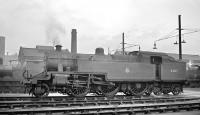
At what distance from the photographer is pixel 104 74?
1398 cm

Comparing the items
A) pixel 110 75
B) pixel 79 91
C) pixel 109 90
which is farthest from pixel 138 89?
pixel 79 91

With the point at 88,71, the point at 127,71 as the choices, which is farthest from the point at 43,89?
the point at 127,71

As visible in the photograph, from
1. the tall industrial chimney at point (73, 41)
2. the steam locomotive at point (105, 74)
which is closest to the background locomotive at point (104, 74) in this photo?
the steam locomotive at point (105, 74)

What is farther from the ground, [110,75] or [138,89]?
[110,75]

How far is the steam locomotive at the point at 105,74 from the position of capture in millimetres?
12789

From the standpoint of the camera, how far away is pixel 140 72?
15.4 meters

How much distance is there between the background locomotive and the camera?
12789 millimetres

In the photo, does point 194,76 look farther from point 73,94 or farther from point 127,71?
point 73,94

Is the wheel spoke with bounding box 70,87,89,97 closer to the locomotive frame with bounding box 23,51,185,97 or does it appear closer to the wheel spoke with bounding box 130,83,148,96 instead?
the locomotive frame with bounding box 23,51,185,97

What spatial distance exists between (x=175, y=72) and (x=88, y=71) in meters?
7.28

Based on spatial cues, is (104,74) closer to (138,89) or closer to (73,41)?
(138,89)

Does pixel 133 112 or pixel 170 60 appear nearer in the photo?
pixel 133 112

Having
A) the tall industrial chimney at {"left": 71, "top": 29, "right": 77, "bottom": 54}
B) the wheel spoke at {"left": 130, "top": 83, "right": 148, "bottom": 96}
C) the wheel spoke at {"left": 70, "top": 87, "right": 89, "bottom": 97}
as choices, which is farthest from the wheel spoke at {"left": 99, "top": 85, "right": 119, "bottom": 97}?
the tall industrial chimney at {"left": 71, "top": 29, "right": 77, "bottom": 54}

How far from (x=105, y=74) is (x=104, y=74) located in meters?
0.07
